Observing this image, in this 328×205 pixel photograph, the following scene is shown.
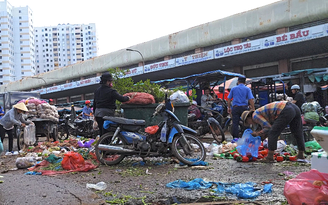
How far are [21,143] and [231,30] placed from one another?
87.5 ft

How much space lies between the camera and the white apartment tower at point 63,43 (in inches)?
5615

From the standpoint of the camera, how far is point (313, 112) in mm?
9125

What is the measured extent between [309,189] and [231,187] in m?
1.37

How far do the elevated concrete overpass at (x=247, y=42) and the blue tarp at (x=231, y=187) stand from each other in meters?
21.3

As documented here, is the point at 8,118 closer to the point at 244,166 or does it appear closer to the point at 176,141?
the point at 176,141

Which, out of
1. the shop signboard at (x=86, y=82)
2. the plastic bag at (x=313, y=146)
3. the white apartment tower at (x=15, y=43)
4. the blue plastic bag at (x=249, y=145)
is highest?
the white apartment tower at (x=15, y=43)

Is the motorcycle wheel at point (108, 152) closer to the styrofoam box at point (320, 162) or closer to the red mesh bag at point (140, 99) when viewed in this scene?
the red mesh bag at point (140, 99)

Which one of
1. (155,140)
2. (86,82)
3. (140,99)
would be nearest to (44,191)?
(155,140)

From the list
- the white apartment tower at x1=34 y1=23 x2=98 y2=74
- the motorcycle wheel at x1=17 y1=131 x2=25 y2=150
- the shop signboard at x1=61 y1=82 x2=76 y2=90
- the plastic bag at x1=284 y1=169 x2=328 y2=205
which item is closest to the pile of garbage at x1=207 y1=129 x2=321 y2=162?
the plastic bag at x1=284 y1=169 x2=328 y2=205

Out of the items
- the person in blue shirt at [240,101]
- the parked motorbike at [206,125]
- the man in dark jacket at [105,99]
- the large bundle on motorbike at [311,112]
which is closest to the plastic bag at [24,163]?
the man in dark jacket at [105,99]

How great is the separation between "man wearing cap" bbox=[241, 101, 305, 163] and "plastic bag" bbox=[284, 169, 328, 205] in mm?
2967

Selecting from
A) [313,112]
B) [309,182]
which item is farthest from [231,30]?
[309,182]

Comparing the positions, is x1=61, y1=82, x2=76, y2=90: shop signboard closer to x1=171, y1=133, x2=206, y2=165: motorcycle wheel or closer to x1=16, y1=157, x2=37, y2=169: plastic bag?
x1=16, y1=157, x2=37, y2=169: plastic bag

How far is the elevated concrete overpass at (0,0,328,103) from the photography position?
2539 cm
